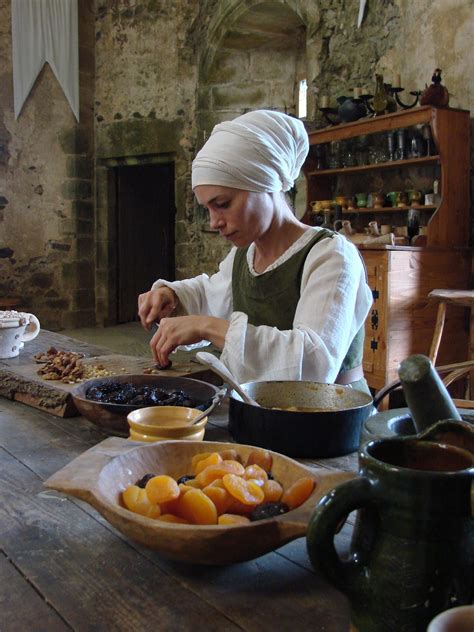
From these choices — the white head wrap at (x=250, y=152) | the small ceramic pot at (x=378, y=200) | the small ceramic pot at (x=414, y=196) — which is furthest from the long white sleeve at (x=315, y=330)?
the small ceramic pot at (x=378, y=200)

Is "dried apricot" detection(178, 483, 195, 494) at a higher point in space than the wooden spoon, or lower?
lower

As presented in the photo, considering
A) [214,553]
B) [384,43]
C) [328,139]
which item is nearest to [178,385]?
[214,553]

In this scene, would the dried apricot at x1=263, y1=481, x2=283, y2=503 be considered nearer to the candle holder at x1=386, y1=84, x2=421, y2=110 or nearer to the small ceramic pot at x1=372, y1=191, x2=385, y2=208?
the candle holder at x1=386, y1=84, x2=421, y2=110

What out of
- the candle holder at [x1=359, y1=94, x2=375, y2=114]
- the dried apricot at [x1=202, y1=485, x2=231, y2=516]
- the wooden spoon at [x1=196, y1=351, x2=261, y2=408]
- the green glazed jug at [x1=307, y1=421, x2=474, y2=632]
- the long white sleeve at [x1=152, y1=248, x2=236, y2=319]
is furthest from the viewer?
the candle holder at [x1=359, y1=94, x2=375, y2=114]

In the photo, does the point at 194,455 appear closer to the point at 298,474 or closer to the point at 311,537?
the point at 298,474

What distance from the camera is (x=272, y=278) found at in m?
1.90

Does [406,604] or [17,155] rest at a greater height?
[17,155]

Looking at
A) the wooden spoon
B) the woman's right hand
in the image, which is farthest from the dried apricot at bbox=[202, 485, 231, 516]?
the woman's right hand

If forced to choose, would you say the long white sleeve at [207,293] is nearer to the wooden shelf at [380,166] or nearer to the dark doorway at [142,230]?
the wooden shelf at [380,166]

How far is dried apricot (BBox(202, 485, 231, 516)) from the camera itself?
30.3 inches

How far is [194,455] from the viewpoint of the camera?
95cm

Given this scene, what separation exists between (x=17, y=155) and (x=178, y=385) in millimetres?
6185

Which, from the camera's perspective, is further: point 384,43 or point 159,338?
point 384,43

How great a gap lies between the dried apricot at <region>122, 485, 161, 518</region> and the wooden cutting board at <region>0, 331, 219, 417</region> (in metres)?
0.72
